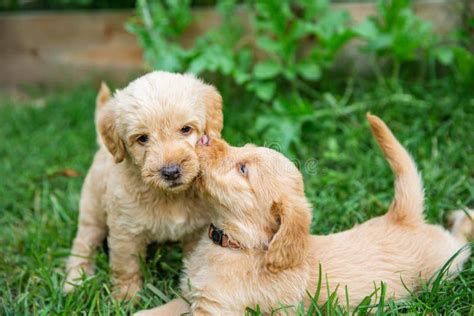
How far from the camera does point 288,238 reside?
258 cm

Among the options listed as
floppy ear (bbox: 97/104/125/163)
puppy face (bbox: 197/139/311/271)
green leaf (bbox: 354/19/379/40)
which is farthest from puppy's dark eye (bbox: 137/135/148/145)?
green leaf (bbox: 354/19/379/40)

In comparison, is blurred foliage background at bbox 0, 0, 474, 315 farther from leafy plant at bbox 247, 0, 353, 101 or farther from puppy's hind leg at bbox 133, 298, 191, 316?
puppy's hind leg at bbox 133, 298, 191, 316

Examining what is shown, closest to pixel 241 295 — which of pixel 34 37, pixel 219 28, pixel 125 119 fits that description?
pixel 125 119

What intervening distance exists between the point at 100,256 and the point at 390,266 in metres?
1.82

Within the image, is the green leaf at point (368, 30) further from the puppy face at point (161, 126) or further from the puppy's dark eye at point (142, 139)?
the puppy's dark eye at point (142, 139)

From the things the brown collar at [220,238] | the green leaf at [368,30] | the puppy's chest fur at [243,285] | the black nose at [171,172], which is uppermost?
the green leaf at [368,30]

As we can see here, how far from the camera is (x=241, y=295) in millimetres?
2695

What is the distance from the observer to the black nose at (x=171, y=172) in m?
2.81

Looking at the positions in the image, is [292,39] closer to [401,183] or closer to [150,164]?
[401,183]

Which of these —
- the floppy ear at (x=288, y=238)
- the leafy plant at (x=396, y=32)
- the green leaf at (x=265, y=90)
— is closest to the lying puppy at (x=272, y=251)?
the floppy ear at (x=288, y=238)

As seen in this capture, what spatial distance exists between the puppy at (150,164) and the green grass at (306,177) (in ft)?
0.64

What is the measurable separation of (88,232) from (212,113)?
4.17 ft

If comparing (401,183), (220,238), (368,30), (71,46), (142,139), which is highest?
(368,30)

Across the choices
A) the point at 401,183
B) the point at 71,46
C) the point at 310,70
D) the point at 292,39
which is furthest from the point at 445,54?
the point at 71,46
